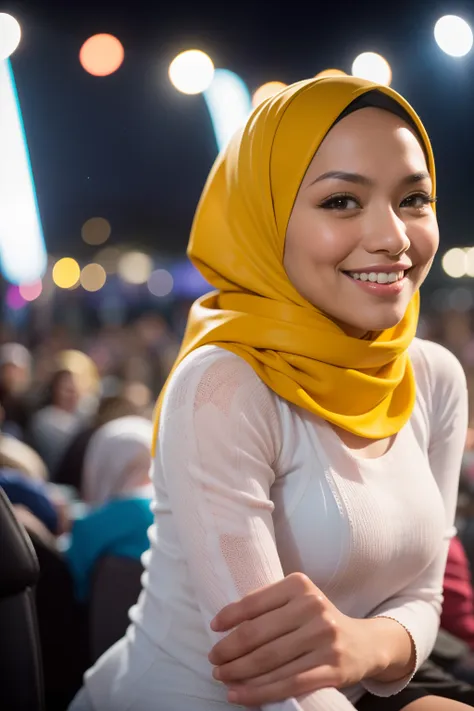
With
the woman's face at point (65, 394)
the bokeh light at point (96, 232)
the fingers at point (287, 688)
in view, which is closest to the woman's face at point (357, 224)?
the fingers at point (287, 688)

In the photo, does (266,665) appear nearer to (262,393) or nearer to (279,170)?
(262,393)

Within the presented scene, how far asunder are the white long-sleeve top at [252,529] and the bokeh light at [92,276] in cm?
2965

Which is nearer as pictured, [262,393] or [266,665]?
[266,665]

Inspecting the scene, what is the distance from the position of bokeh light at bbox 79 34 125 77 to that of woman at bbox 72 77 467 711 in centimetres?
203

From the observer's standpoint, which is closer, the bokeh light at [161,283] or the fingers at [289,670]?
the fingers at [289,670]

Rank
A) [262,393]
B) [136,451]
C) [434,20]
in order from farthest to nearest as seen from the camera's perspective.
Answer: [136,451] → [434,20] → [262,393]

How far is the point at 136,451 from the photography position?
10.6 ft

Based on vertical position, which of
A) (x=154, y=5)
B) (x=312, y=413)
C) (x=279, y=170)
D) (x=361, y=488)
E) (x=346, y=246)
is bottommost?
(x=361, y=488)

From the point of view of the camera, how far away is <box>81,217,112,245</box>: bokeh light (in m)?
22.4

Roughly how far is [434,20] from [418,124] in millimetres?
1719

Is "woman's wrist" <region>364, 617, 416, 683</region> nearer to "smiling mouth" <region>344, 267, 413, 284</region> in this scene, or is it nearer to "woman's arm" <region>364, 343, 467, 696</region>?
"woman's arm" <region>364, 343, 467, 696</region>

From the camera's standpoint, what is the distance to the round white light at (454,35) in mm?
2734

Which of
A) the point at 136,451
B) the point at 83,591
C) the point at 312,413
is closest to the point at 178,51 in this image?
the point at 136,451

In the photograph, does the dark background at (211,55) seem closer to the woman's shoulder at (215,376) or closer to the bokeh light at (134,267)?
the woman's shoulder at (215,376)
